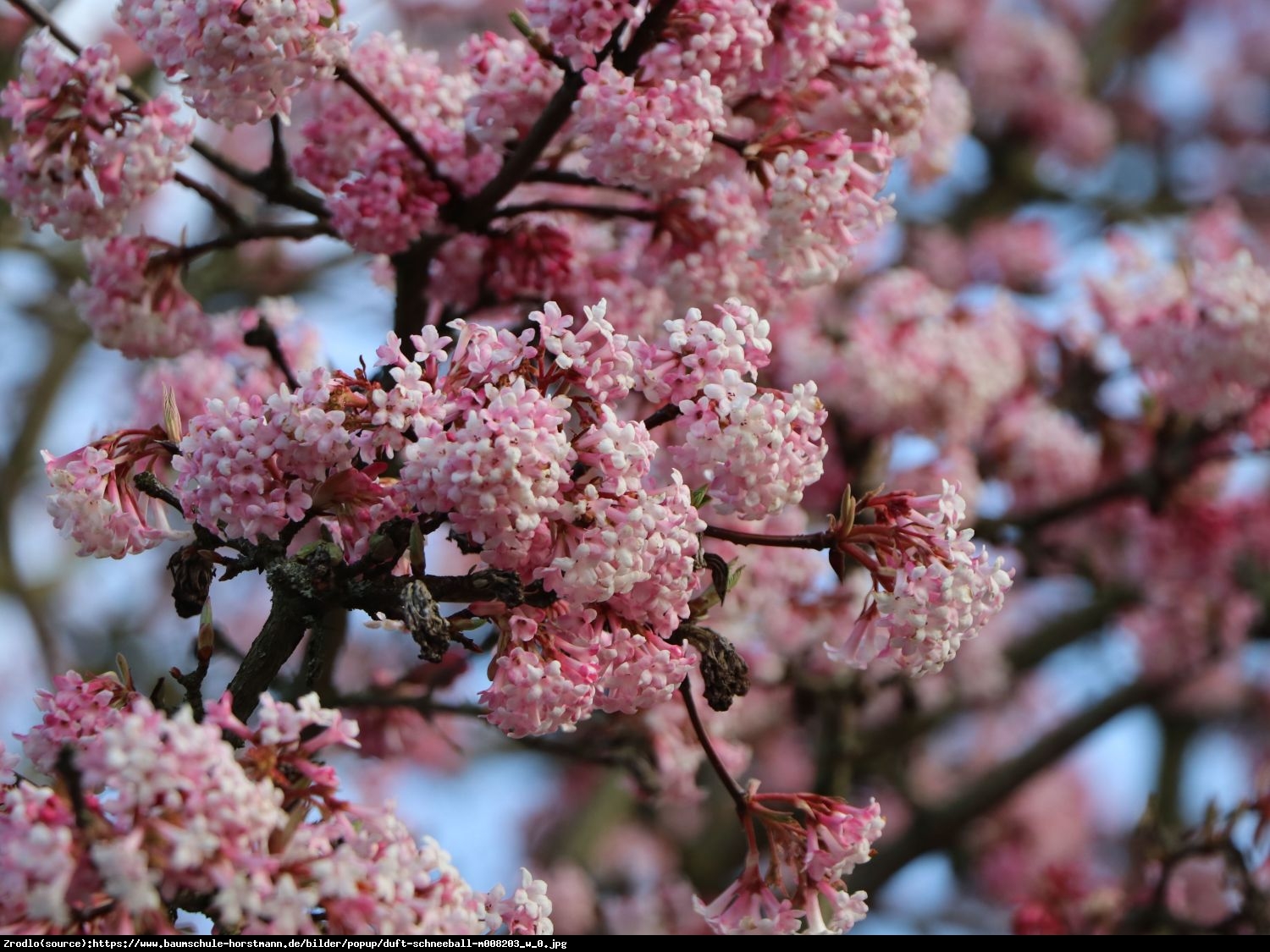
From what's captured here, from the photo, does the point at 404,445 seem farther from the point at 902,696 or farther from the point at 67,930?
the point at 902,696

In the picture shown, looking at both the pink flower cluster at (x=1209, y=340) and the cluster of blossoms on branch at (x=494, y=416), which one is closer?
the cluster of blossoms on branch at (x=494, y=416)

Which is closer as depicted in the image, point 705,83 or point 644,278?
point 705,83

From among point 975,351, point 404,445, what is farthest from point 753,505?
point 975,351

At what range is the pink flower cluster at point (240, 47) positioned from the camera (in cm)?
232

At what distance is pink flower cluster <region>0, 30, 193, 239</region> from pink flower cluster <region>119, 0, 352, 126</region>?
130mm

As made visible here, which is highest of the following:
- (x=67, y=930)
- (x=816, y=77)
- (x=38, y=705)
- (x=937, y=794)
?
(x=816, y=77)

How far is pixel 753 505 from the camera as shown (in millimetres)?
2146

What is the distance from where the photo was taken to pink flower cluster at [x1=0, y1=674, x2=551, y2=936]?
1662 mm

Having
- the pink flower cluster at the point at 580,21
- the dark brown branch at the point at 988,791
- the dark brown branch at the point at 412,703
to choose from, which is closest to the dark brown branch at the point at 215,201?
the pink flower cluster at the point at 580,21

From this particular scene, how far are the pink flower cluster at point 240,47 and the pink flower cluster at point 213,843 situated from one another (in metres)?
1.14

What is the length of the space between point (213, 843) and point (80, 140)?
1487 millimetres

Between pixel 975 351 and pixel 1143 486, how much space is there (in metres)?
0.92

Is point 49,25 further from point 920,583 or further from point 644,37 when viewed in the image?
point 920,583

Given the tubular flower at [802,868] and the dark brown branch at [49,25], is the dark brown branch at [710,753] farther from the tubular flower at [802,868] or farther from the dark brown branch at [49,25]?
the dark brown branch at [49,25]
